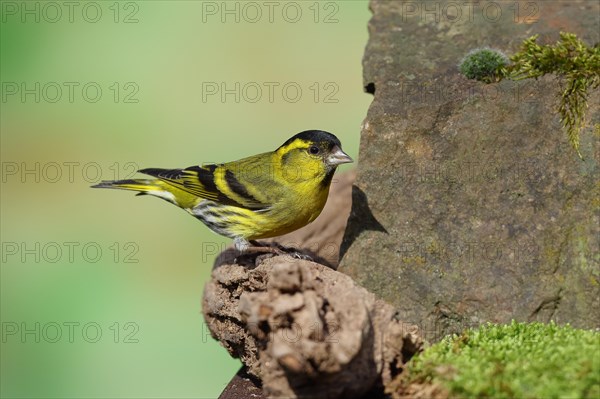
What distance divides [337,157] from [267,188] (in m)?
0.64

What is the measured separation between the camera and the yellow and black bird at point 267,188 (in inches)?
237

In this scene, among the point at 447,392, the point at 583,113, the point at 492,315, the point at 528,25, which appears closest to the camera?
the point at 447,392

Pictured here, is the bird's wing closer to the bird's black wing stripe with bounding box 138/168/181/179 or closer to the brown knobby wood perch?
the bird's black wing stripe with bounding box 138/168/181/179

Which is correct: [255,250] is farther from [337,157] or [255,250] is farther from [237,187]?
[337,157]

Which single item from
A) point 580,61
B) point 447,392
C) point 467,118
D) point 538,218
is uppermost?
point 580,61

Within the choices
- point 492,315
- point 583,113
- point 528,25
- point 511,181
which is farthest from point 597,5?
point 492,315

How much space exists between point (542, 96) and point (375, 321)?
2.42m

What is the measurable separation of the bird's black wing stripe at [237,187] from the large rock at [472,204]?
0.93m

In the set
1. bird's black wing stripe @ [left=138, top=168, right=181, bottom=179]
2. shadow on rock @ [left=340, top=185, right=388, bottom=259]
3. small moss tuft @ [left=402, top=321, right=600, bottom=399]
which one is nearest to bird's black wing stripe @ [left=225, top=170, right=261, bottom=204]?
bird's black wing stripe @ [left=138, top=168, right=181, bottom=179]

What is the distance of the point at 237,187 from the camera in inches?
249

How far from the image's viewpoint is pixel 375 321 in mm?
4172

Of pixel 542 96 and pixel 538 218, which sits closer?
pixel 538 218

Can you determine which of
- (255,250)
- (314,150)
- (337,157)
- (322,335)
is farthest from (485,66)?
(322,335)

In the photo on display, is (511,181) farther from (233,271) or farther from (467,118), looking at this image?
(233,271)
